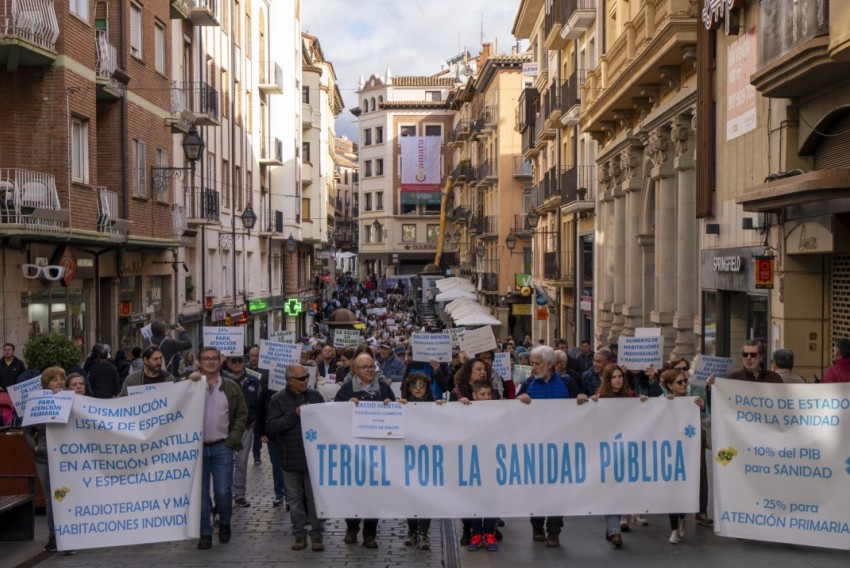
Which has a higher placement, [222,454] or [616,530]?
[222,454]

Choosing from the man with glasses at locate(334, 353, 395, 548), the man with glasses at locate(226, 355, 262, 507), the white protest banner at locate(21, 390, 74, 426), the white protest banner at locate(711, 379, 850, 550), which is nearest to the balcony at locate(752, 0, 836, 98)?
the white protest banner at locate(711, 379, 850, 550)

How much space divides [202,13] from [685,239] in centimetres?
1688

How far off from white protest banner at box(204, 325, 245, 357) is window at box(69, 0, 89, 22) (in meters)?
7.86

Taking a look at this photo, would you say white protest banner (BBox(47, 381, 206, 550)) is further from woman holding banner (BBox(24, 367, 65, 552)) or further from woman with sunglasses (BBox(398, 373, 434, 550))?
→ woman with sunglasses (BBox(398, 373, 434, 550))

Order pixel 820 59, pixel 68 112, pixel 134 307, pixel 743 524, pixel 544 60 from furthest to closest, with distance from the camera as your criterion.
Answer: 1. pixel 544 60
2. pixel 134 307
3. pixel 68 112
4. pixel 820 59
5. pixel 743 524

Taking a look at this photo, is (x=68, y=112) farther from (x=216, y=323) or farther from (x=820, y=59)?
(x=216, y=323)

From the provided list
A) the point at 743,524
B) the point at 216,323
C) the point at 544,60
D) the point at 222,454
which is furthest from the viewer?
the point at 544,60

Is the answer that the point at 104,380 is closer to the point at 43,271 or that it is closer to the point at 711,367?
the point at 43,271

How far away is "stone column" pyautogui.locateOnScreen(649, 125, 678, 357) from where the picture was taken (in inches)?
936

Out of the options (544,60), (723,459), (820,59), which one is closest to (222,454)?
(723,459)

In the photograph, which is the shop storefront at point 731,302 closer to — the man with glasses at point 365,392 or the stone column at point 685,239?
the stone column at point 685,239

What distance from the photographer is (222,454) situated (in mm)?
10172

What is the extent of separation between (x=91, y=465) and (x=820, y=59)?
9.06 m

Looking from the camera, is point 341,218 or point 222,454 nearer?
point 222,454
